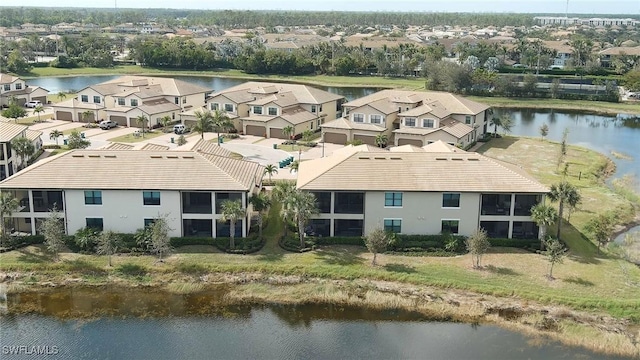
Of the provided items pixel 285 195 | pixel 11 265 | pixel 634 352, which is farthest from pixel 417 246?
pixel 11 265

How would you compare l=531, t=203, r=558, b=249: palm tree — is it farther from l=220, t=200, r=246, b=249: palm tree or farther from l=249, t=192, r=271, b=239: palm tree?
l=220, t=200, r=246, b=249: palm tree

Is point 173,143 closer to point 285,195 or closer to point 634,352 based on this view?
point 285,195

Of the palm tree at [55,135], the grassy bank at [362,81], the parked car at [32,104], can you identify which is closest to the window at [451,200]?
the palm tree at [55,135]

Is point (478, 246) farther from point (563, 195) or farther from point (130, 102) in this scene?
point (130, 102)

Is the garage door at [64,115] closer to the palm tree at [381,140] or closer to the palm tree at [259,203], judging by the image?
the palm tree at [381,140]

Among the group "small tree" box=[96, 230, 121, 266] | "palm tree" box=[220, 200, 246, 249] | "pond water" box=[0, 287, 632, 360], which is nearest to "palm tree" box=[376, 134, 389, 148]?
"palm tree" box=[220, 200, 246, 249]

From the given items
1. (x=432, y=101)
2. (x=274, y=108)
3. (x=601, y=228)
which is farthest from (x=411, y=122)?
(x=601, y=228)
